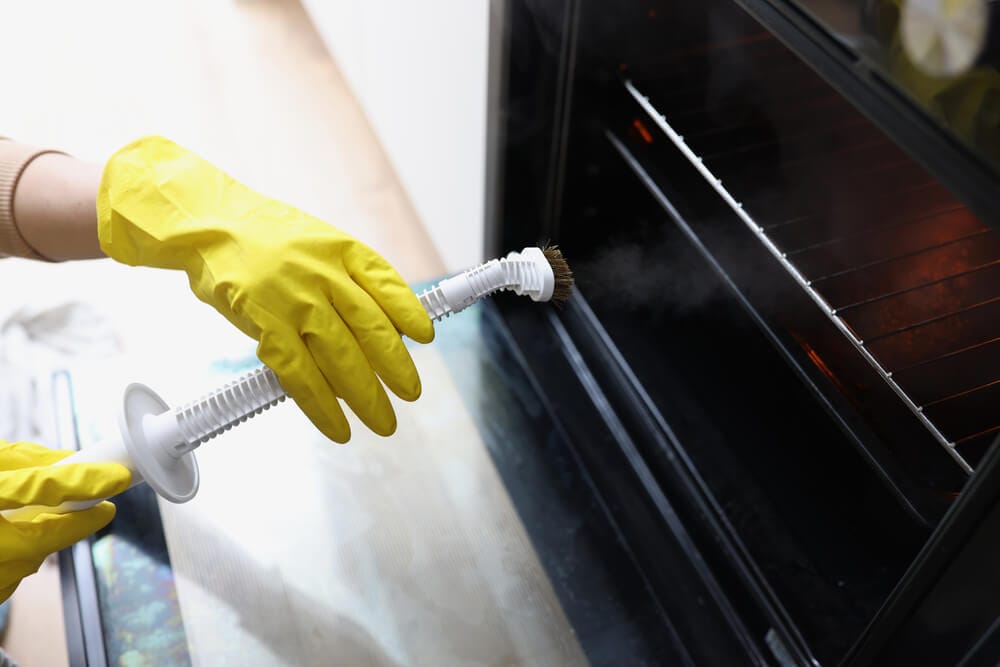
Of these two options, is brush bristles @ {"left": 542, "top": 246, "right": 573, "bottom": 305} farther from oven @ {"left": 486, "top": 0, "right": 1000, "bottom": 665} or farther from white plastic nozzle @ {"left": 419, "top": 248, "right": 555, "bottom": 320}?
oven @ {"left": 486, "top": 0, "right": 1000, "bottom": 665}

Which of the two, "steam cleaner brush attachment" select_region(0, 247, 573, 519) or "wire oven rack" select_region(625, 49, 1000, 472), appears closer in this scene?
"steam cleaner brush attachment" select_region(0, 247, 573, 519)

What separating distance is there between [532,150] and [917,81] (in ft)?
2.21

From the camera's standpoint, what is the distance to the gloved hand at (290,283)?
0.86 metres

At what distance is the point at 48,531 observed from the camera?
893 mm

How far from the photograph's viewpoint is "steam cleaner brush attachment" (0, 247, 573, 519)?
0.83m

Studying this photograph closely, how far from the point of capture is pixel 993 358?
3.13 feet

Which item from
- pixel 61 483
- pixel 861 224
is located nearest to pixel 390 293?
pixel 61 483

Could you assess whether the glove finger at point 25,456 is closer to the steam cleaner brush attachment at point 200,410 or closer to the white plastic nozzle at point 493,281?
the steam cleaner brush attachment at point 200,410

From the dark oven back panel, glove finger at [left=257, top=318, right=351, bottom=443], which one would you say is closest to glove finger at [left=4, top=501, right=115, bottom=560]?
glove finger at [left=257, top=318, right=351, bottom=443]

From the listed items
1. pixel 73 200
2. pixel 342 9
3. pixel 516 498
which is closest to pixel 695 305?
pixel 516 498

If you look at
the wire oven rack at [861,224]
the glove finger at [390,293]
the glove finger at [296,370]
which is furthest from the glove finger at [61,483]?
the wire oven rack at [861,224]

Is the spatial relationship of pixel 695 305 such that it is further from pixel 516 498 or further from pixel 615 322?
pixel 516 498

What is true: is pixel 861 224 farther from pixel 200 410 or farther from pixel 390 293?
pixel 200 410

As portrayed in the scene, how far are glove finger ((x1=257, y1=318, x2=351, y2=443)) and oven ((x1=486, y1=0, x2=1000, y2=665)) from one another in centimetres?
41
